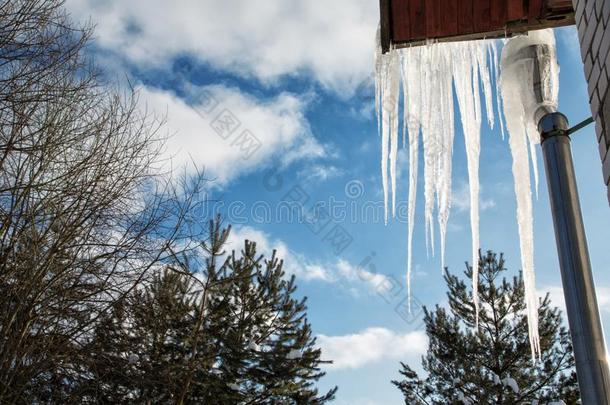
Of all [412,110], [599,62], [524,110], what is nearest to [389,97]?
[412,110]

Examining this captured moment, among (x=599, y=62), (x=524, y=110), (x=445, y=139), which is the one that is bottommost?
(x=599, y=62)

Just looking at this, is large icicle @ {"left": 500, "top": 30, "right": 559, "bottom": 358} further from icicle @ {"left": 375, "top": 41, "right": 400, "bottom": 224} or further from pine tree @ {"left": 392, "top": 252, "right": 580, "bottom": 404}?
pine tree @ {"left": 392, "top": 252, "right": 580, "bottom": 404}

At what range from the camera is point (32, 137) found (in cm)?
571

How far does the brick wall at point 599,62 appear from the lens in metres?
1.83

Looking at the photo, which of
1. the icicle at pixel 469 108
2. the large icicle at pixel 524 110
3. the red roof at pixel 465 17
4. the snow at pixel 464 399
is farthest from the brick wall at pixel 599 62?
the snow at pixel 464 399

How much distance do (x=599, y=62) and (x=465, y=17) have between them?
1.63 metres

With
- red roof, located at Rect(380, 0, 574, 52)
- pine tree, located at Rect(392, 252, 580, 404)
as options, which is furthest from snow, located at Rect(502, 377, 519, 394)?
red roof, located at Rect(380, 0, 574, 52)

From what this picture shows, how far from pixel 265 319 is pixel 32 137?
339 inches

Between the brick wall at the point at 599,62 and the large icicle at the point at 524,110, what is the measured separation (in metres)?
0.95

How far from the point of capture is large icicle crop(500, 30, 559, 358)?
3.09 metres

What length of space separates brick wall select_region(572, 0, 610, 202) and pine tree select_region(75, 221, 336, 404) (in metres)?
5.22

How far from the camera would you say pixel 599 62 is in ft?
6.24

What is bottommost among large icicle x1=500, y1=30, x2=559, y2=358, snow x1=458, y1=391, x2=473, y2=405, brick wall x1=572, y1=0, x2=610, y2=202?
brick wall x1=572, y1=0, x2=610, y2=202

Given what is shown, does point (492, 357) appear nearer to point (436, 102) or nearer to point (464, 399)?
point (464, 399)
